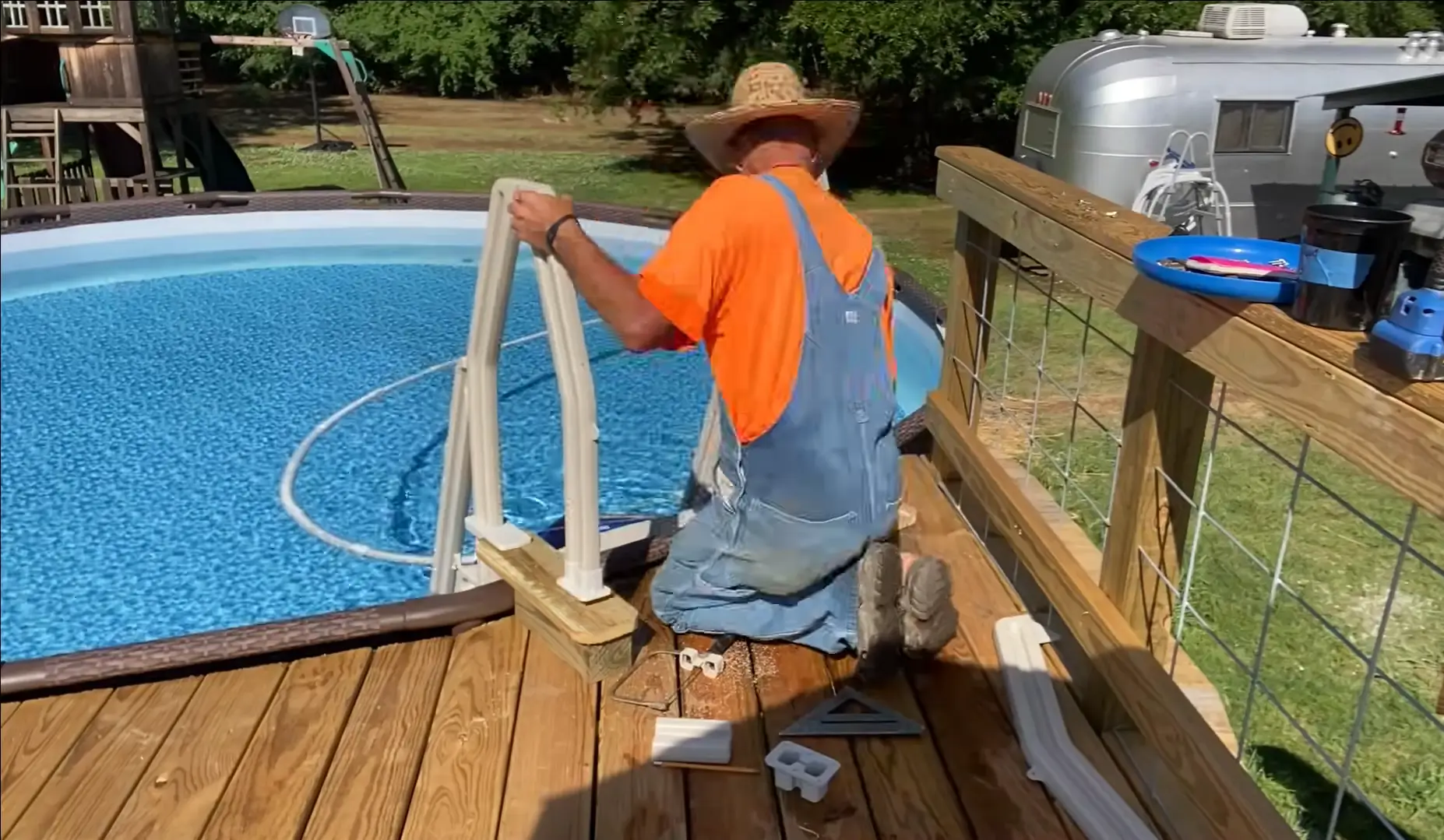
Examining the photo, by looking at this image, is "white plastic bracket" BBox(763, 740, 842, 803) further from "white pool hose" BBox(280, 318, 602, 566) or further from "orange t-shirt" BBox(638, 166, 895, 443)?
"white pool hose" BBox(280, 318, 602, 566)

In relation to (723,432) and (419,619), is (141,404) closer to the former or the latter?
(419,619)

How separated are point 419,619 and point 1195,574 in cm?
273

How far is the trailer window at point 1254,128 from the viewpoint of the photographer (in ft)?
27.6

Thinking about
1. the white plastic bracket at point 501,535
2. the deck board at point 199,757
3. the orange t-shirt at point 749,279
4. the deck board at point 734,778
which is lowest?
the deck board at point 734,778

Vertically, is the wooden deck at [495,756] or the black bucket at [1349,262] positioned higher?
the black bucket at [1349,262]

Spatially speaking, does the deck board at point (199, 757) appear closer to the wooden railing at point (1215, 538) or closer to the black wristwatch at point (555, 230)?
the black wristwatch at point (555, 230)

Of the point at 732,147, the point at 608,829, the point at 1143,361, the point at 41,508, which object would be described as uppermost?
the point at 732,147

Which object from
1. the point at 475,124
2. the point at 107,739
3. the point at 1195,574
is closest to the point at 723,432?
the point at 107,739

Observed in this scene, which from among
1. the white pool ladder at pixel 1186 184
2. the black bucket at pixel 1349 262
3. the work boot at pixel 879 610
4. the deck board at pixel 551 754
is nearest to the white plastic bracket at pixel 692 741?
the deck board at pixel 551 754

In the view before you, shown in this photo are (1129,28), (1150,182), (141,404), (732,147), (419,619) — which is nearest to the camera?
(732,147)

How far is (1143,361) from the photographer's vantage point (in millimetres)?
→ 2289

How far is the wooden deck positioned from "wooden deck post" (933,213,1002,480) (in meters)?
1.04

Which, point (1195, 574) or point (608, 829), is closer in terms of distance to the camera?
point (608, 829)

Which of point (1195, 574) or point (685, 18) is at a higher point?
point (685, 18)
